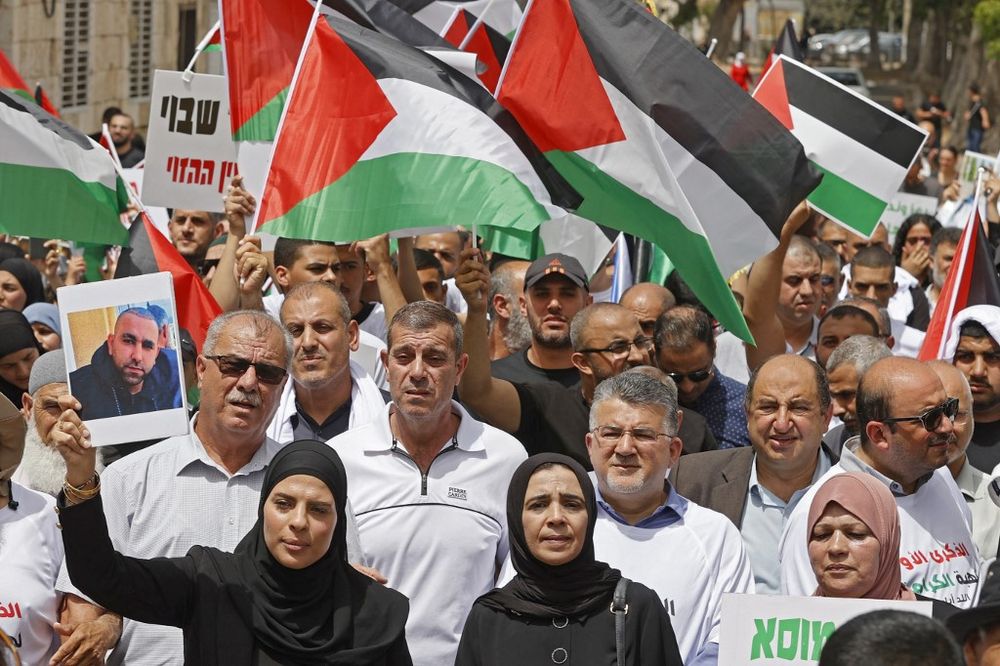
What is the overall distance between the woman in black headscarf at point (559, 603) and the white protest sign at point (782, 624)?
0.92ft

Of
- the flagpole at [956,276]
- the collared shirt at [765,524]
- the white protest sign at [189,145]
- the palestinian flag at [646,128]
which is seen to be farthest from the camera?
the white protest sign at [189,145]

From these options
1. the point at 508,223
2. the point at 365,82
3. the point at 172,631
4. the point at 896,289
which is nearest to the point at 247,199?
the point at 365,82

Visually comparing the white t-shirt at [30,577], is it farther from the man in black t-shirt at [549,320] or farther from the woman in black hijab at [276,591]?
the man in black t-shirt at [549,320]

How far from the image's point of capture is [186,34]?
28.6 meters

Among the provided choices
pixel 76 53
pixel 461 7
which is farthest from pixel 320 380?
pixel 76 53

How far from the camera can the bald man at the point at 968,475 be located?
20.5 feet

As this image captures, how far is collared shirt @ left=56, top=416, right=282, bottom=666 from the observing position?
17.2 feet

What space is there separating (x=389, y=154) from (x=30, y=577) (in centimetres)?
224

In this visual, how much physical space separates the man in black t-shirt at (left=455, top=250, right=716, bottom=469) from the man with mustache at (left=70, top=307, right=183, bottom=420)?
1485mm

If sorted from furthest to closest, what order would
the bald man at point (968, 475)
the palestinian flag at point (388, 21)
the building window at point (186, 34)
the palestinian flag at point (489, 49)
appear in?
the building window at point (186, 34) < the palestinian flag at point (489, 49) < the palestinian flag at point (388, 21) < the bald man at point (968, 475)

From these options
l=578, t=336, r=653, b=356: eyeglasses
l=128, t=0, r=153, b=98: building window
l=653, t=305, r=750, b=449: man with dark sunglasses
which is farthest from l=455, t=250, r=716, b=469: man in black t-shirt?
l=128, t=0, r=153, b=98: building window

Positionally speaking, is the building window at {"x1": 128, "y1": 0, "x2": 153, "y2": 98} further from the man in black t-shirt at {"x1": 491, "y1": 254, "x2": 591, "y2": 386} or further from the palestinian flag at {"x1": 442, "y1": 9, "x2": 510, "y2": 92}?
the man in black t-shirt at {"x1": 491, "y1": 254, "x2": 591, "y2": 386}

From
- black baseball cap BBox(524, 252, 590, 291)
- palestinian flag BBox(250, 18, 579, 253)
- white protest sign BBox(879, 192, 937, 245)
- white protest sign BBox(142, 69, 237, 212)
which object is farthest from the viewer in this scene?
white protest sign BBox(879, 192, 937, 245)

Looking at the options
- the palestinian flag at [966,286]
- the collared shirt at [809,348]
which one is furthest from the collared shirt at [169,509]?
the palestinian flag at [966,286]
